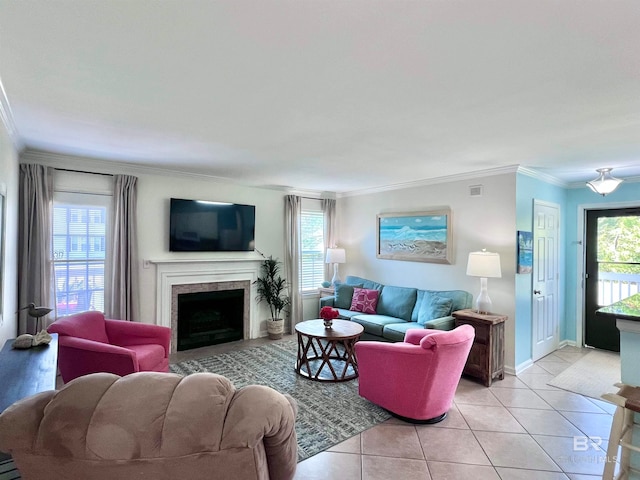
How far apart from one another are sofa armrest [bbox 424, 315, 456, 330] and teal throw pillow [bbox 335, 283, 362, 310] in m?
1.65

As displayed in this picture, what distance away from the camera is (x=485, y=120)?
102 inches

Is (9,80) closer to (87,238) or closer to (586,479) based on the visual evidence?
(87,238)

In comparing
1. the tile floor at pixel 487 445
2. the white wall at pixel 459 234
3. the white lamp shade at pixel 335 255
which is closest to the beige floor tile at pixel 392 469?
the tile floor at pixel 487 445

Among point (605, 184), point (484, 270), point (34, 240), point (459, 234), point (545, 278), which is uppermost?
point (605, 184)

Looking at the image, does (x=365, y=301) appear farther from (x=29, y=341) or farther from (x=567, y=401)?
(x=29, y=341)

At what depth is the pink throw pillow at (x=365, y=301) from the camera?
17.1 ft

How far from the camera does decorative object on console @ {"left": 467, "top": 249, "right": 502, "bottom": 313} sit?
153 inches

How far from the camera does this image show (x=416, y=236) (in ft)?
17.0

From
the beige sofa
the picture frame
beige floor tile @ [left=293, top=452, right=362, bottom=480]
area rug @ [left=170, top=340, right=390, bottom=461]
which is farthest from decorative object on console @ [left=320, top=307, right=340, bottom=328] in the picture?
the beige sofa

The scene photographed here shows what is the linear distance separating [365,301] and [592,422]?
290 cm

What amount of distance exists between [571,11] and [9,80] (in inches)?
114

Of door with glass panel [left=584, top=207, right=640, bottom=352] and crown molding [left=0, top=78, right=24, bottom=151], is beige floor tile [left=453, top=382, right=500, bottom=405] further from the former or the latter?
crown molding [left=0, top=78, right=24, bottom=151]

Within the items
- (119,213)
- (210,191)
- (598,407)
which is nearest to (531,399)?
(598,407)

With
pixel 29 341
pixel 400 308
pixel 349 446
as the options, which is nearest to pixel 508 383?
pixel 400 308
